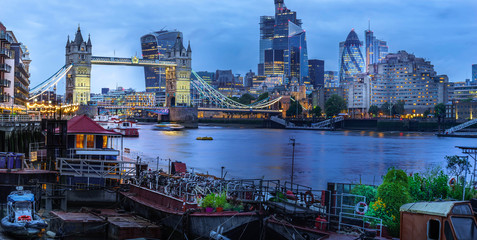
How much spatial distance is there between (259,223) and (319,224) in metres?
1.71

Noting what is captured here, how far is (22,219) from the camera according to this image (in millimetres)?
16125

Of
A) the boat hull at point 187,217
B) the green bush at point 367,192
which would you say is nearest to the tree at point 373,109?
the boat hull at point 187,217

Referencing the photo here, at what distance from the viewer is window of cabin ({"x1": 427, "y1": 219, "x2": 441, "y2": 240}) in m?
11.8

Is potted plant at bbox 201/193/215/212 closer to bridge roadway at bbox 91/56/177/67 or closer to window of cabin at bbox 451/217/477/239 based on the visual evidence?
window of cabin at bbox 451/217/477/239

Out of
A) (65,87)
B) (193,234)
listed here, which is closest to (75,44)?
(65,87)

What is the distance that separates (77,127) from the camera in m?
23.9

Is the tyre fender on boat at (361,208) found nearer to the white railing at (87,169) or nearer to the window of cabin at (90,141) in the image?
the white railing at (87,169)

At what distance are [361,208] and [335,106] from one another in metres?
152

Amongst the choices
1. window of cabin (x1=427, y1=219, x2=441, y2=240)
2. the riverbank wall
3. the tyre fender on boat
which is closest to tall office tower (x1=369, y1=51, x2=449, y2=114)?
the riverbank wall

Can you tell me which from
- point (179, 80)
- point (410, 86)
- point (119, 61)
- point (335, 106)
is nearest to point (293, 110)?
point (335, 106)

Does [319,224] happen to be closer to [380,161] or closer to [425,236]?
[425,236]

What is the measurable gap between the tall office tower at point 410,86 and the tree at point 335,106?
12050 mm

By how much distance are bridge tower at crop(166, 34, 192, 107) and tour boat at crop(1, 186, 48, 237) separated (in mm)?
130325

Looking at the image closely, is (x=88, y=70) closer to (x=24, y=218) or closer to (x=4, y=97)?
(x=4, y=97)
